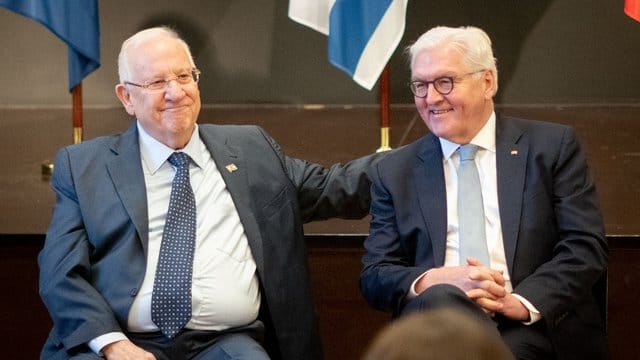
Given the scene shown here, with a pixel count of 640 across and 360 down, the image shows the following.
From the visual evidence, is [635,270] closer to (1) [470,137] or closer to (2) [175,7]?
(1) [470,137]

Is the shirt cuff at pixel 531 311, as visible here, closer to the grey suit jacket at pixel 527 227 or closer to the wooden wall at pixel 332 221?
the grey suit jacket at pixel 527 227

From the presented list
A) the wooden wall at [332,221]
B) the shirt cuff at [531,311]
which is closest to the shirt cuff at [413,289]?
the shirt cuff at [531,311]

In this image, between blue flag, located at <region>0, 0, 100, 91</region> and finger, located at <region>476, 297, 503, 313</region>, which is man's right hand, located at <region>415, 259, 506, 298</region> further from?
blue flag, located at <region>0, 0, 100, 91</region>

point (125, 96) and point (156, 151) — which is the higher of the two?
point (125, 96)

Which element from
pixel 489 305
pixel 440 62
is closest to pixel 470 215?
pixel 489 305

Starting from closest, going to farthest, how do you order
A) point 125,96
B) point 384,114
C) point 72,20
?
point 125,96, point 72,20, point 384,114

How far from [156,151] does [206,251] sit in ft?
1.11

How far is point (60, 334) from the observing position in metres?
3.26

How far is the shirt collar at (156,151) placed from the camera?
3436mm

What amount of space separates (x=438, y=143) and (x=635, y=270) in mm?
1186

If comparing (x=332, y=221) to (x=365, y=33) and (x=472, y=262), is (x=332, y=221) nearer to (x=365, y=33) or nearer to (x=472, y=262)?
(x=365, y=33)

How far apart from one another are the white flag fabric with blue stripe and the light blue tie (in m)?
2.02

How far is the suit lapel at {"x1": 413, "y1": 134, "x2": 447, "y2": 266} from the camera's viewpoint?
3270mm

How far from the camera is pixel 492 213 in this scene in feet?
10.8
